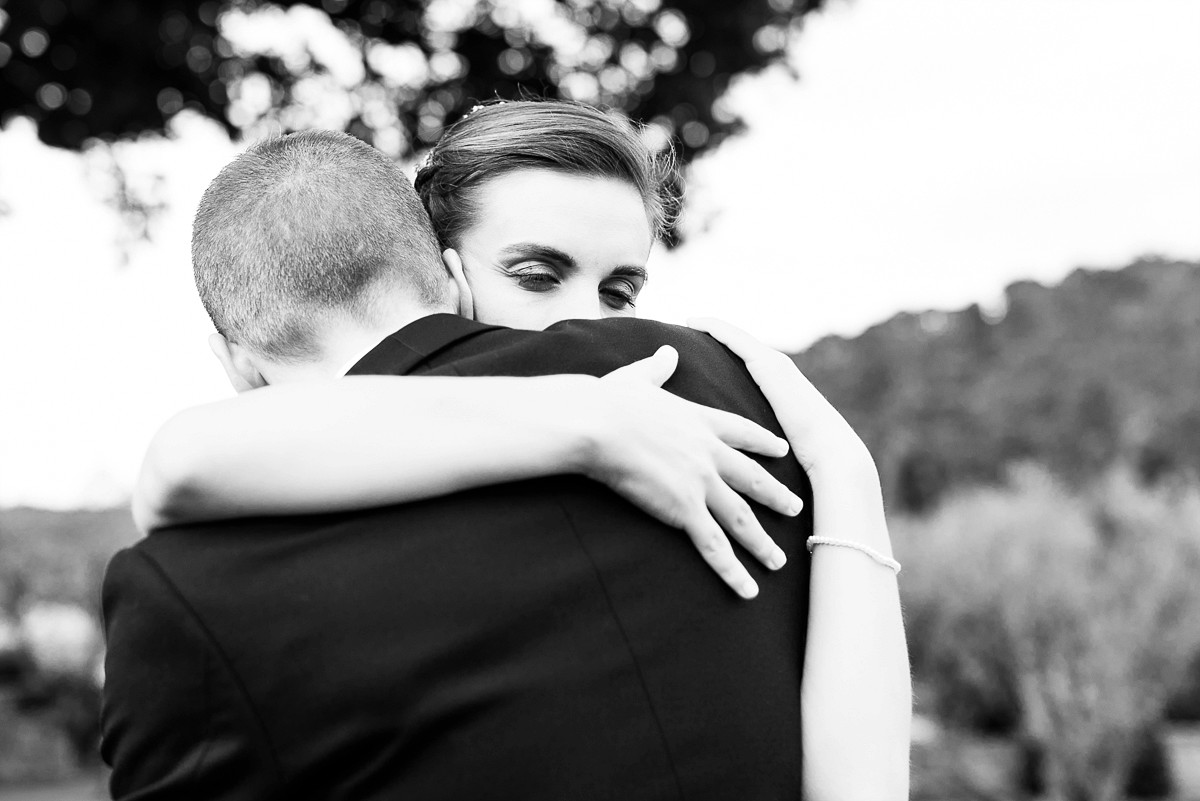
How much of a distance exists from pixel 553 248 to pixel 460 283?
0.26 meters

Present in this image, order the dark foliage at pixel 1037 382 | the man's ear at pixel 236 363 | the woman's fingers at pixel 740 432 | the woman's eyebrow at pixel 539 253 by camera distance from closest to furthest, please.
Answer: the woman's fingers at pixel 740 432 → the man's ear at pixel 236 363 → the woman's eyebrow at pixel 539 253 → the dark foliage at pixel 1037 382

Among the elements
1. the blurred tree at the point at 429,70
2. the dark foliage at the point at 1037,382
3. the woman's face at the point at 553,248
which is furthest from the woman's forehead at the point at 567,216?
the dark foliage at the point at 1037,382

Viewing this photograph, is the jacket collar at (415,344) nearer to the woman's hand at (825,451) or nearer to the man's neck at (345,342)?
the man's neck at (345,342)

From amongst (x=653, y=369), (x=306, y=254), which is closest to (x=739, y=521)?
(x=653, y=369)

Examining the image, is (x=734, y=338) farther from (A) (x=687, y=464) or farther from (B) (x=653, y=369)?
(A) (x=687, y=464)

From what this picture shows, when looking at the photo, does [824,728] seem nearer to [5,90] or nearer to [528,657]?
[528,657]

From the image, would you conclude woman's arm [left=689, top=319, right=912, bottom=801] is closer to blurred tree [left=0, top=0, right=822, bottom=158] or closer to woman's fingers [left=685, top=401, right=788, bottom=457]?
woman's fingers [left=685, top=401, right=788, bottom=457]

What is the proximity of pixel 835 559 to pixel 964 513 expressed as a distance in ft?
42.1

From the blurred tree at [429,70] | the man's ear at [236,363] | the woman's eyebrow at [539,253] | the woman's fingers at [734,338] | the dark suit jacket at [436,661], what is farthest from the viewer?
the blurred tree at [429,70]

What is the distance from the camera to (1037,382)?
45375 mm

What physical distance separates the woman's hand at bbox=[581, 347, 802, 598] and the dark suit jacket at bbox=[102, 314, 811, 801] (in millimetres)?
38

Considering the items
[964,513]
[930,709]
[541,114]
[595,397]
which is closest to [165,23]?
[541,114]

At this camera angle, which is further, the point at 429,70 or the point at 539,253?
the point at 429,70

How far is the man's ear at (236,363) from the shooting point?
1803 mm
